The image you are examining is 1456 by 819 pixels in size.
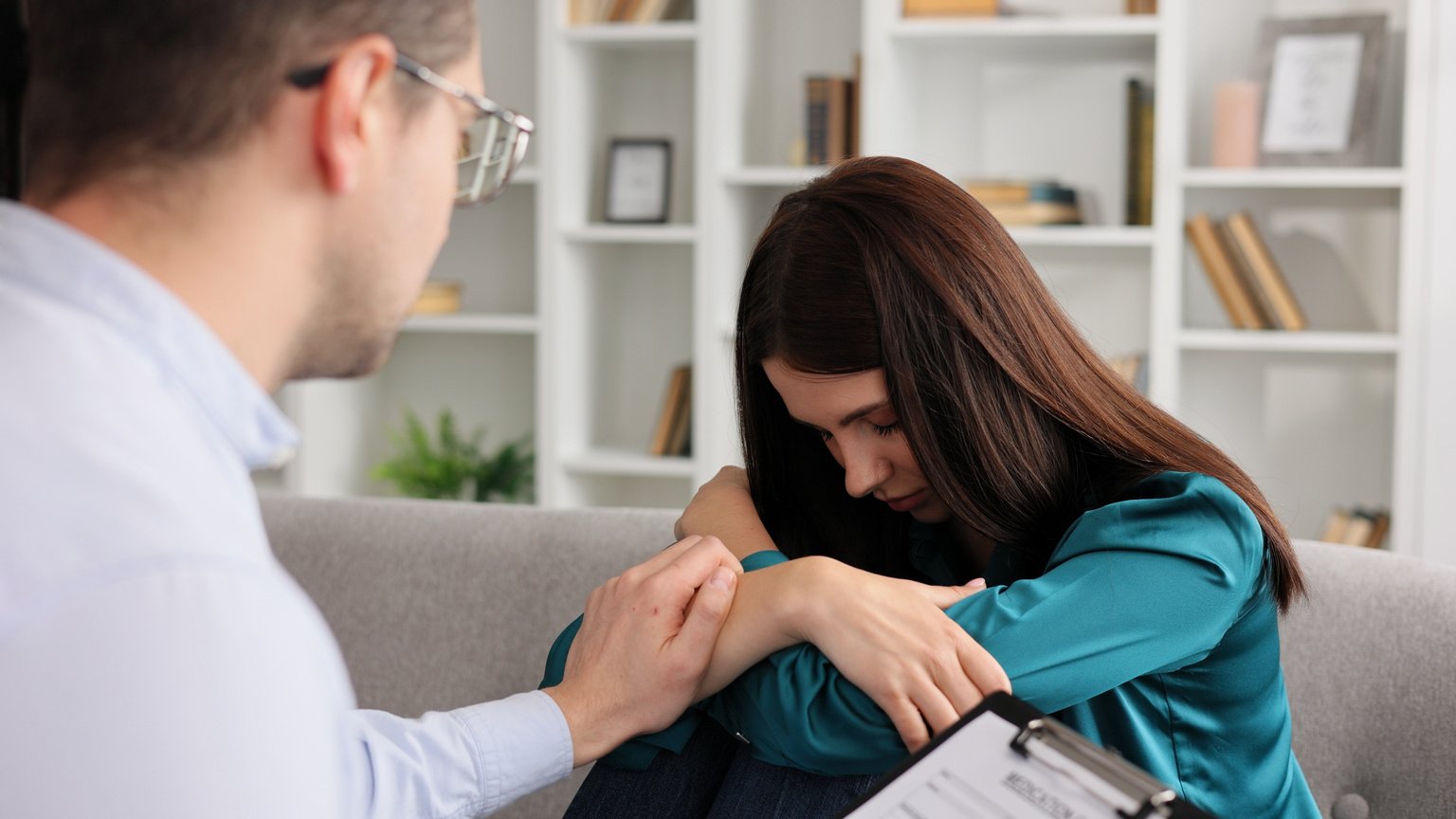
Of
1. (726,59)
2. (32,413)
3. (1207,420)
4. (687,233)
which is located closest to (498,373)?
(687,233)

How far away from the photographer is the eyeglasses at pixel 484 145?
741mm

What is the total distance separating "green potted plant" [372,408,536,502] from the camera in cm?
338

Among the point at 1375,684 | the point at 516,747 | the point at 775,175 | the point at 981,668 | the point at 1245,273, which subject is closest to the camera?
the point at 981,668

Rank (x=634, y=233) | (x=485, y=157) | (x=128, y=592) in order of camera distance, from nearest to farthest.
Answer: (x=128, y=592) < (x=485, y=157) < (x=634, y=233)

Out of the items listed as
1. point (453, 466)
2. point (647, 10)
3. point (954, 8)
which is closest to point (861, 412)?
point (954, 8)

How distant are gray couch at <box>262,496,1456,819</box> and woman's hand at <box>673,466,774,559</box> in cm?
18

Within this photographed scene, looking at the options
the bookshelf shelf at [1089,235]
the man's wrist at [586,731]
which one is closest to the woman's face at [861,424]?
the man's wrist at [586,731]

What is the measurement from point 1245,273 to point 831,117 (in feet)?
3.33

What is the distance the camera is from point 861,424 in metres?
1.23

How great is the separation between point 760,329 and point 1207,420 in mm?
2156

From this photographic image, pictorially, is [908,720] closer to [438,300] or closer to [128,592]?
[128,592]

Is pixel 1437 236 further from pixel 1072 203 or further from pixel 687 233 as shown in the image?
pixel 687 233

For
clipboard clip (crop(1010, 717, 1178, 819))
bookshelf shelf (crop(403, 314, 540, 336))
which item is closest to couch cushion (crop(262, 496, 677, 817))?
clipboard clip (crop(1010, 717, 1178, 819))

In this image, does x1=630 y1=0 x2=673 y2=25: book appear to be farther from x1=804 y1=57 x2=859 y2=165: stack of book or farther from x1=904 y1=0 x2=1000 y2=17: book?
x1=904 y1=0 x2=1000 y2=17: book
